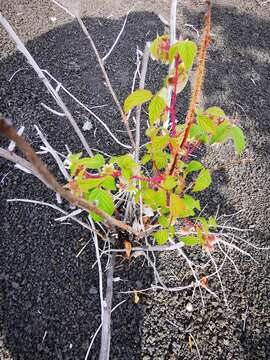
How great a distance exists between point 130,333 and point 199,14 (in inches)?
85.3

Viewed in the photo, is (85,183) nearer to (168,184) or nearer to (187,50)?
(168,184)

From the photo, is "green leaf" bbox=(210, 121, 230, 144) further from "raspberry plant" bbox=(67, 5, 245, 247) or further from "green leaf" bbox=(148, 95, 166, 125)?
"green leaf" bbox=(148, 95, 166, 125)

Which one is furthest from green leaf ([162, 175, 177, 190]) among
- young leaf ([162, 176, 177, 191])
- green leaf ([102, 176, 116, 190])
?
green leaf ([102, 176, 116, 190])

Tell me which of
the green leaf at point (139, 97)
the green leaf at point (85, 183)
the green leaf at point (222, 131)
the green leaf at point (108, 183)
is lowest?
the green leaf at point (108, 183)

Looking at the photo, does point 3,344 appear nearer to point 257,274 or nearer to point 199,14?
point 257,274

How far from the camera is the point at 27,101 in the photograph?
1859 mm

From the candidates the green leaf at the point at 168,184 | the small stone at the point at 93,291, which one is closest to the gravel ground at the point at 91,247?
the small stone at the point at 93,291

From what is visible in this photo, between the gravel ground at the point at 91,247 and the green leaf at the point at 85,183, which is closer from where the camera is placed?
the green leaf at the point at 85,183

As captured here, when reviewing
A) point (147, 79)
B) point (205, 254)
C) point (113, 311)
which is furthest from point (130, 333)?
point (147, 79)

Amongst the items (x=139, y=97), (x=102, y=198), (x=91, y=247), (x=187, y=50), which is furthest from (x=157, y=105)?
(x=91, y=247)

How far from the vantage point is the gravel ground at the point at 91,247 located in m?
1.28

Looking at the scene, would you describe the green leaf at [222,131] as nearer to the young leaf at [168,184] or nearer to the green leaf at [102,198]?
the young leaf at [168,184]

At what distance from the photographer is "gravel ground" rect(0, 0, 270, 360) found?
1278 mm

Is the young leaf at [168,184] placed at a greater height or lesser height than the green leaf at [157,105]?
lesser
